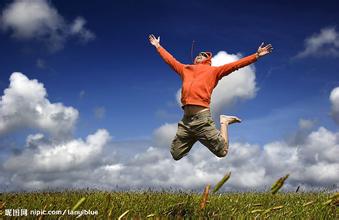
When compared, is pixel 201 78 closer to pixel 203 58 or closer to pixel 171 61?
pixel 203 58

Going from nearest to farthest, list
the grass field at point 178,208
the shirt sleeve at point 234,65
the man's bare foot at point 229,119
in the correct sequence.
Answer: the grass field at point 178,208
the shirt sleeve at point 234,65
the man's bare foot at point 229,119

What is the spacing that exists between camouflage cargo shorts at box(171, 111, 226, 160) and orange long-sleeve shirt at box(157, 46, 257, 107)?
1.15 ft

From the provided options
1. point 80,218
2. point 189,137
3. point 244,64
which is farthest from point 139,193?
point 80,218

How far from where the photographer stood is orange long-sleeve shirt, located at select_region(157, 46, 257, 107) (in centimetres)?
944

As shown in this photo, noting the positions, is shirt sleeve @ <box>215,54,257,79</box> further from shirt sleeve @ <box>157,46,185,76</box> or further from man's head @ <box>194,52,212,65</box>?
shirt sleeve @ <box>157,46,185,76</box>

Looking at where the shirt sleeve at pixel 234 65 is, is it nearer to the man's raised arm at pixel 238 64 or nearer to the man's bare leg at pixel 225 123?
the man's raised arm at pixel 238 64

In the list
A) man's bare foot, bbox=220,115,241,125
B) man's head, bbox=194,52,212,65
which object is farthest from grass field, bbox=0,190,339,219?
man's head, bbox=194,52,212,65

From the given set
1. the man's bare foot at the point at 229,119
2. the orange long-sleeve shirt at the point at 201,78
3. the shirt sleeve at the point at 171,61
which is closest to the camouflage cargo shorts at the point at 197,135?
the orange long-sleeve shirt at the point at 201,78

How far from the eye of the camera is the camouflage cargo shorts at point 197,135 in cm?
951

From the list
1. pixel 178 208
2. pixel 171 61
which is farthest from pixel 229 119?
pixel 178 208

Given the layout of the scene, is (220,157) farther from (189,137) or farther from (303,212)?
(303,212)

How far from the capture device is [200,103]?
9422 mm

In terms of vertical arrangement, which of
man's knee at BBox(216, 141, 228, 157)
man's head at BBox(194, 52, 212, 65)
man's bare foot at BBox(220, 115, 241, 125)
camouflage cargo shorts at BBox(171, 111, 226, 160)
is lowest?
man's knee at BBox(216, 141, 228, 157)

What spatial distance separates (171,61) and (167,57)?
0.24 metres
